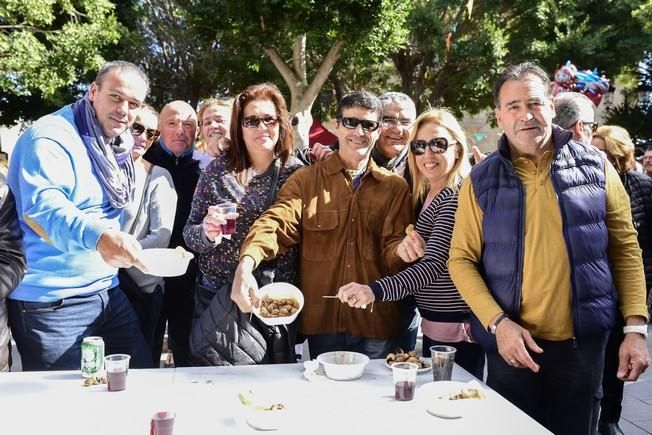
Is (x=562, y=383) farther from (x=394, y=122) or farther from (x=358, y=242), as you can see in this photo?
(x=394, y=122)

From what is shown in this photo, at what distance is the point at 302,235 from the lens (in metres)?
3.10

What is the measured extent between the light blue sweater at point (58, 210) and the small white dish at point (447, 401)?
1443mm

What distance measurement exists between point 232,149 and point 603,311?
2102 mm

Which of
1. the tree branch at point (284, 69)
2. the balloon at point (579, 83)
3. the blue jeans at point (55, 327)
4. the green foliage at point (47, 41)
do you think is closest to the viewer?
the blue jeans at point (55, 327)

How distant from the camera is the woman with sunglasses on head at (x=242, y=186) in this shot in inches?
122

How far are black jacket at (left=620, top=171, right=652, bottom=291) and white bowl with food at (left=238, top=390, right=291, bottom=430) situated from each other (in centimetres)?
309

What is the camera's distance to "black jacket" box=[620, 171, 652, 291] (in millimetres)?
3975

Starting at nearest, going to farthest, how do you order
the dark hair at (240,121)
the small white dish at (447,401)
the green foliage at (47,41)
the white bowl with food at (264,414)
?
the white bowl with food at (264,414) → the small white dish at (447,401) → the dark hair at (240,121) → the green foliage at (47,41)

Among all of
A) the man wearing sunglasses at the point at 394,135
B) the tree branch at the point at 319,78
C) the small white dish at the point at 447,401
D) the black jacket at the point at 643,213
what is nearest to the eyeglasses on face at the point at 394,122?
the man wearing sunglasses at the point at 394,135

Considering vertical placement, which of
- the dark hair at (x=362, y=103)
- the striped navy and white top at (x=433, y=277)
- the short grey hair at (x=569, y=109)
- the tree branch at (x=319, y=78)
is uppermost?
the tree branch at (x=319, y=78)

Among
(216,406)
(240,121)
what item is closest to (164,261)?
(216,406)

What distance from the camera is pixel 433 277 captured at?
2.93 metres

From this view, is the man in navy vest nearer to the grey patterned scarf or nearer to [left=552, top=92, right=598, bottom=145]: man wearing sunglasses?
[left=552, top=92, right=598, bottom=145]: man wearing sunglasses

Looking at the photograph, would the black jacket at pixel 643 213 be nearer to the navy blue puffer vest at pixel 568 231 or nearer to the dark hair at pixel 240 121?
the navy blue puffer vest at pixel 568 231
